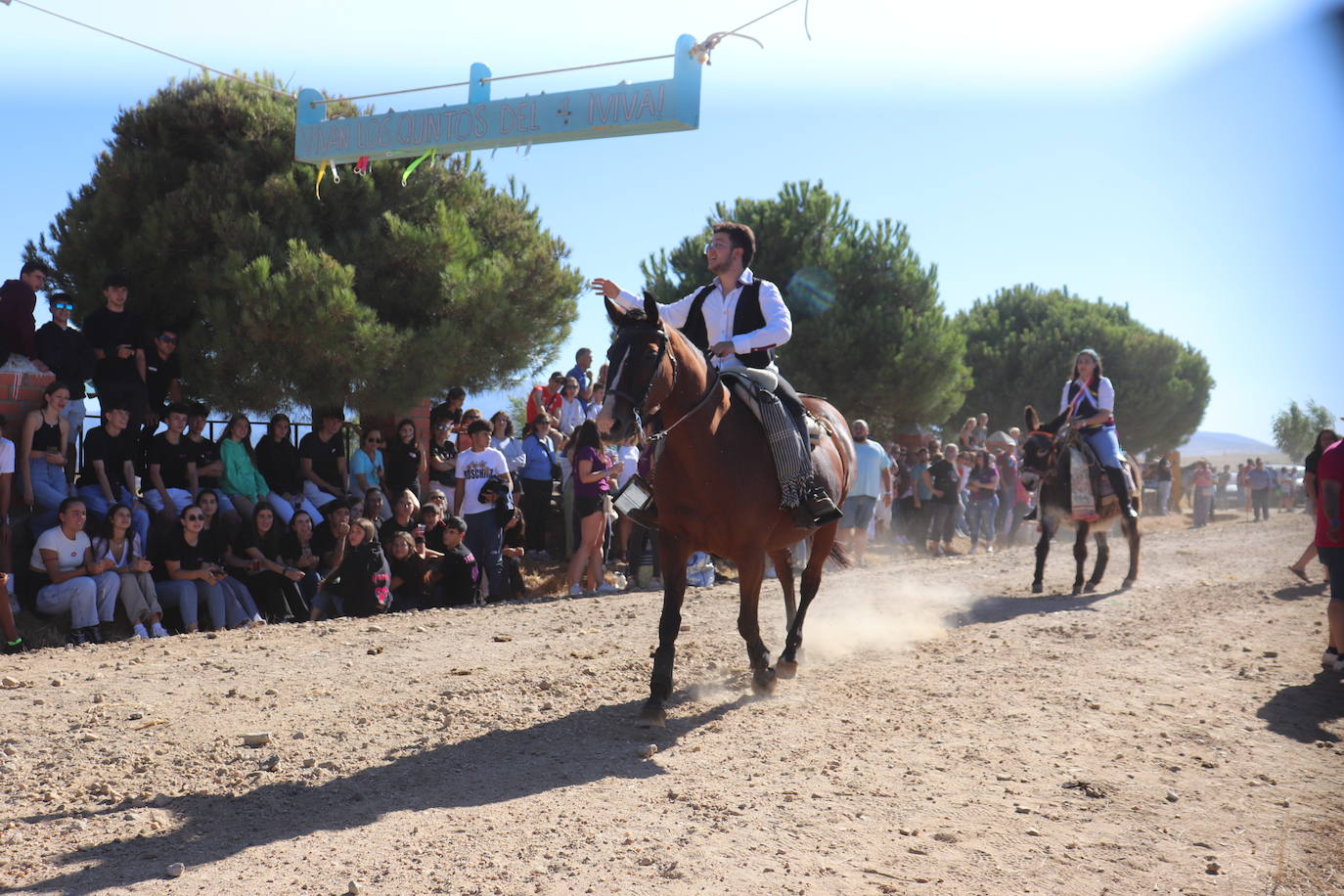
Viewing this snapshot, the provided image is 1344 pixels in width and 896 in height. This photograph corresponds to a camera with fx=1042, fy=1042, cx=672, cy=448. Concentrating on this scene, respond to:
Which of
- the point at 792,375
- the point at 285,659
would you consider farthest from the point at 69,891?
the point at 792,375

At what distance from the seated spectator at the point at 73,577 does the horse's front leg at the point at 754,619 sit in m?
5.58

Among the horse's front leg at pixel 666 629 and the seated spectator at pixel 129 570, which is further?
the seated spectator at pixel 129 570

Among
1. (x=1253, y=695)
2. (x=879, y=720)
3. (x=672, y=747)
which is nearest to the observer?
(x=672, y=747)

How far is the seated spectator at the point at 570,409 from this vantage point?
48.2ft

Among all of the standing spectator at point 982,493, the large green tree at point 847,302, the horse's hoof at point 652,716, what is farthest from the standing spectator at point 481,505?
the large green tree at point 847,302

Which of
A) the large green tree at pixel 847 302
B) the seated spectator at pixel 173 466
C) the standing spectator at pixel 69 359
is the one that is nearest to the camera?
the standing spectator at pixel 69 359

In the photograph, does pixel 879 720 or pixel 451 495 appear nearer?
pixel 879 720

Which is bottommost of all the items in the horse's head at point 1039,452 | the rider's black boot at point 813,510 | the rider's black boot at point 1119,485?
the rider's black boot at point 813,510

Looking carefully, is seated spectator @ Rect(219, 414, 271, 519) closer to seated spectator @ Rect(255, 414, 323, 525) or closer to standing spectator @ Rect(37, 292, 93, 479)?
seated spectator @ Rect(255, 414, 323, 525)

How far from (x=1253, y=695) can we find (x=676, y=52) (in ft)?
20.3

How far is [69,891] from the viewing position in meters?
3.74

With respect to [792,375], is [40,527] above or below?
below

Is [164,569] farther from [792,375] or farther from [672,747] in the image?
[792,375]

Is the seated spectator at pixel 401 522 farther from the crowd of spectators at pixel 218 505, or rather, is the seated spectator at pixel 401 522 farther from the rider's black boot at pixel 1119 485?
the rider's black boot at pixel 1119 485
